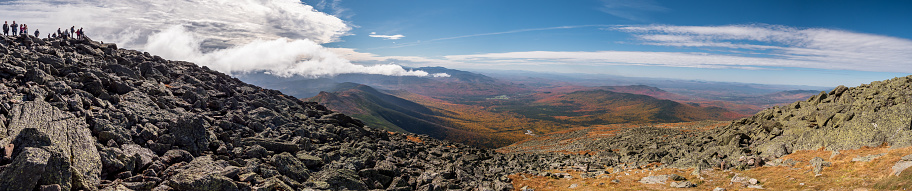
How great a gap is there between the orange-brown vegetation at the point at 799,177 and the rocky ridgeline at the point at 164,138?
828cm

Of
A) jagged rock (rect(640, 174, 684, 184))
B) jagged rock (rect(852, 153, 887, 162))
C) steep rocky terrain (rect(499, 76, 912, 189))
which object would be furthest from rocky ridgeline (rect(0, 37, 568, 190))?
jagged rock (rect(852, 153, 887, 162))

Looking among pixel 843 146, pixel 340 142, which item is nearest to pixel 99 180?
pixel 340 142

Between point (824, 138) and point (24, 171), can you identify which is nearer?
point (24, 171)

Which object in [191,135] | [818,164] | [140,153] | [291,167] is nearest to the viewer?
[140,153]

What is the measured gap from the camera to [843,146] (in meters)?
27.6

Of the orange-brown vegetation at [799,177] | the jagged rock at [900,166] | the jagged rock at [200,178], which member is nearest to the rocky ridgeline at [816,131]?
the orange-brown vegetation at [799,177]

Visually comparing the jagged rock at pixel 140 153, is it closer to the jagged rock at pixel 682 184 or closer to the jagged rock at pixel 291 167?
the jagged rock at pixel 291 167

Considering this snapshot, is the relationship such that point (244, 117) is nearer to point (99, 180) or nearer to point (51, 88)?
point (51, 88)

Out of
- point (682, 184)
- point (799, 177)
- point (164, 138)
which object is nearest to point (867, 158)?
point (799, 177)

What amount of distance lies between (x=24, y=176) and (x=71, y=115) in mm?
10343

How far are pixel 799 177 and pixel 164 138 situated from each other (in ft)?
156

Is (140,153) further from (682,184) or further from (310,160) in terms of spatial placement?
(682,184)

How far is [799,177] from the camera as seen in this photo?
2280 centimetres

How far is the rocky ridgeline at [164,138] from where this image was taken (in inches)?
737
